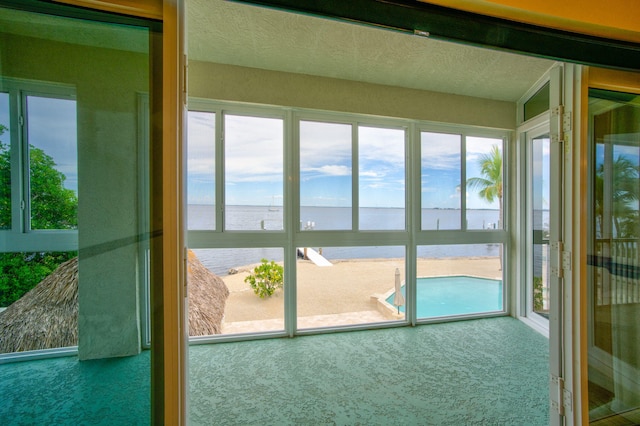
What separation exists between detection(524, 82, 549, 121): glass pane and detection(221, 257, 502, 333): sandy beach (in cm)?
206

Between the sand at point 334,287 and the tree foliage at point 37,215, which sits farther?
the sand at point 334,287

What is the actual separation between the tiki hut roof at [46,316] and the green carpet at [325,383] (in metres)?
0.08

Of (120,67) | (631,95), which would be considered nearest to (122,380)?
(120,67)

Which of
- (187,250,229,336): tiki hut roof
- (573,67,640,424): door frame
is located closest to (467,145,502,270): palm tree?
(573,67,640,424): door frame

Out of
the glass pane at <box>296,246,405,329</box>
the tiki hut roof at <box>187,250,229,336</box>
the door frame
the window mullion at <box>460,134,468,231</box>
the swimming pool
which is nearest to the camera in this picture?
the door frame

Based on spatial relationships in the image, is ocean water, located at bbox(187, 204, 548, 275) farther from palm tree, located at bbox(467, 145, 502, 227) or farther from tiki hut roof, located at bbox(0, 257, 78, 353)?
tiki hut roof, located at bbox(0, 257, 78, 353)

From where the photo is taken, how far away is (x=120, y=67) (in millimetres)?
1056

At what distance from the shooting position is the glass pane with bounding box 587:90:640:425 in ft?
4.83

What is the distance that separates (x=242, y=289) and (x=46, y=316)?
2131mm

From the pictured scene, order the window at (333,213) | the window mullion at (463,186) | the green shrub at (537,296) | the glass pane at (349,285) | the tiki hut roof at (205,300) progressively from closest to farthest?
the tiki hut roof at (205,300), the window at (333,213), the glass pane at (349,285), the green shrub at (537,296), the window mullion at (463,186)

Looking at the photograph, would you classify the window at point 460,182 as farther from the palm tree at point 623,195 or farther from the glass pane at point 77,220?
the glass pane at point 77,220

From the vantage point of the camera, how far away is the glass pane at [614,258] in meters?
1.47

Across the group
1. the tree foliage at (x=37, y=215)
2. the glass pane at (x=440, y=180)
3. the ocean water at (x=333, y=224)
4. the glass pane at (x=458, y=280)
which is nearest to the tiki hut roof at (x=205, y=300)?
the ocean water at (x=333, y=224)

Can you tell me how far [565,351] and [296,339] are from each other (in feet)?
7.82
